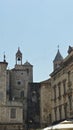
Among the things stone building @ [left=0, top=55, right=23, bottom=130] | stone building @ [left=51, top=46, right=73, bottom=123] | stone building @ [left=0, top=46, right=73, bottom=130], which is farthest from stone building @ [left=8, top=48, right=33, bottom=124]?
stone building @ [left=51, top=46, right=73, bottom=123]

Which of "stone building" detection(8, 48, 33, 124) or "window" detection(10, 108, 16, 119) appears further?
"stone building" detection(8, 48, 33, 124)

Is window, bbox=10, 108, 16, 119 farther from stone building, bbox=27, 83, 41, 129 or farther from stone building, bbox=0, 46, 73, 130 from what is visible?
stone building, bbox=27, 83, 41, 129

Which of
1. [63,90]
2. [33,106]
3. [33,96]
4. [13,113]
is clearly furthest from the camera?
[33,96]

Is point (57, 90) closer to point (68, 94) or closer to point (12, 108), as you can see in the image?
point (68, 94)

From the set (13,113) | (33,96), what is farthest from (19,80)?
(13,113)

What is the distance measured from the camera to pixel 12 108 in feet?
222

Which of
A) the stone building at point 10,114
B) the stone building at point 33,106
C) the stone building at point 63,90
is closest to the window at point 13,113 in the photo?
the stone building at point 10,114

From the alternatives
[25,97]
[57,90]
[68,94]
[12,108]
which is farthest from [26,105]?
[68,94]

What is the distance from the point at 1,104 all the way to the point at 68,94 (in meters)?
28.8

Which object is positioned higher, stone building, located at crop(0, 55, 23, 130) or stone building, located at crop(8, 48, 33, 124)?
stone building, located at crop(8, 48, 33, 124)

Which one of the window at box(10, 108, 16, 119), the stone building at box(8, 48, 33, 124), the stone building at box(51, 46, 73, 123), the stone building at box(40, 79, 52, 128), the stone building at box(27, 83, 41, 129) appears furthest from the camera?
the stone building at box(8, 48, 33, 124)

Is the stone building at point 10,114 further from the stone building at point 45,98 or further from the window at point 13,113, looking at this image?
the stone building at point 45,98

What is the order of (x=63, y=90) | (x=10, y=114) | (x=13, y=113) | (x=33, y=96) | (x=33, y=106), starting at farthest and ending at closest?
(x=33, y=96), (x=33, y=106), (x=13, y=113), (x=10, y=114), (x=63, y=90)

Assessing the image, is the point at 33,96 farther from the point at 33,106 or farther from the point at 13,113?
A: the point at 13,113
